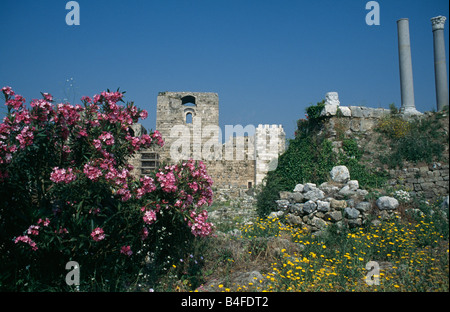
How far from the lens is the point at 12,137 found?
3.80 m

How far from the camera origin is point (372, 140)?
920 cm

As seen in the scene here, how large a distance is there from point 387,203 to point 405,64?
6.19 m

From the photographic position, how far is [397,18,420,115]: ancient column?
10289 mm

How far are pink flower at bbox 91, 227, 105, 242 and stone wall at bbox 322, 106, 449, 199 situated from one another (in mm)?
6871

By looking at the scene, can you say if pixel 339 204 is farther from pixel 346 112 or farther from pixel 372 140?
pixel 346 112

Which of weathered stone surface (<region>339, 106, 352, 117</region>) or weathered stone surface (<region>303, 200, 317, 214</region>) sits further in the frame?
weathered stone surface (<region>339, 106, 352, 117</region>)

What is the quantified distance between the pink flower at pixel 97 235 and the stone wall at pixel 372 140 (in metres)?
6.87

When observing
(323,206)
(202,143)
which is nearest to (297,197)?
(323,206)

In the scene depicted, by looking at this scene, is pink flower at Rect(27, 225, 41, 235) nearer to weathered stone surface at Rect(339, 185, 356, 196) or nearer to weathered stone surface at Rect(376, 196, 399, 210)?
weathered stone surface at Rect(339, 185, 356, 196)

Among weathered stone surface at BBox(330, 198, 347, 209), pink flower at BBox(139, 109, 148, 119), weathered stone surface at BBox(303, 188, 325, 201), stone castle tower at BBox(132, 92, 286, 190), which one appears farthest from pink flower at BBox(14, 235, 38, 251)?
stone castle tower at BBox(132, 92, 286, 190)

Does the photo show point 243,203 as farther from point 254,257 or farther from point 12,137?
point 12,137

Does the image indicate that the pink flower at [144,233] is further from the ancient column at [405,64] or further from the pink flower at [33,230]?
the ancient column at [405,64]
